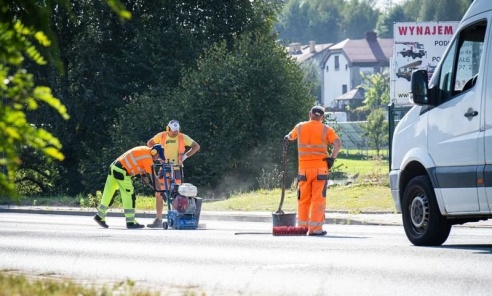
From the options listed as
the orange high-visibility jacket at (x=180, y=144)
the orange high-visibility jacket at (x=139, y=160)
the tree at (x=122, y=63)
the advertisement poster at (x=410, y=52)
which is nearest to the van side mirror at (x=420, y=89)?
the orange high-visibility jacket at (x=139, y=160)

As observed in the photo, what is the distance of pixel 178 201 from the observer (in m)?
19.6

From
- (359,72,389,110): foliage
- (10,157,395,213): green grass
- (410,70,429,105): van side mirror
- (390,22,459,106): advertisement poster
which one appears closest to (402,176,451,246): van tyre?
(410,70,429,105): van side mirror

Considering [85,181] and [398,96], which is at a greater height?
[398,96]

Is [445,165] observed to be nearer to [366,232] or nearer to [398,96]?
[366,232]

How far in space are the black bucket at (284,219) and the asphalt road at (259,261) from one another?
0.95 feet

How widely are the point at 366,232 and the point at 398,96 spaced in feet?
50.7

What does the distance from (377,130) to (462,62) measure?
79.8 metres

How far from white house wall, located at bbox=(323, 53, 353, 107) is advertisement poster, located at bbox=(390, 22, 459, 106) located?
12656 cm

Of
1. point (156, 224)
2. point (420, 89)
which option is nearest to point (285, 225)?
point (156, 224)

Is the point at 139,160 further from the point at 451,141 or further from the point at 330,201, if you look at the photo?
the point at 451,141

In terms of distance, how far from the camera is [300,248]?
14.2 meters

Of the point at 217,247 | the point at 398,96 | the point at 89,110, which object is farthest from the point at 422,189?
the point at 89,110

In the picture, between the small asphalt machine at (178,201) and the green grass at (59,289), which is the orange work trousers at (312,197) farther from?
the green grass at (59,289)

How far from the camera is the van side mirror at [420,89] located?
13039mm
